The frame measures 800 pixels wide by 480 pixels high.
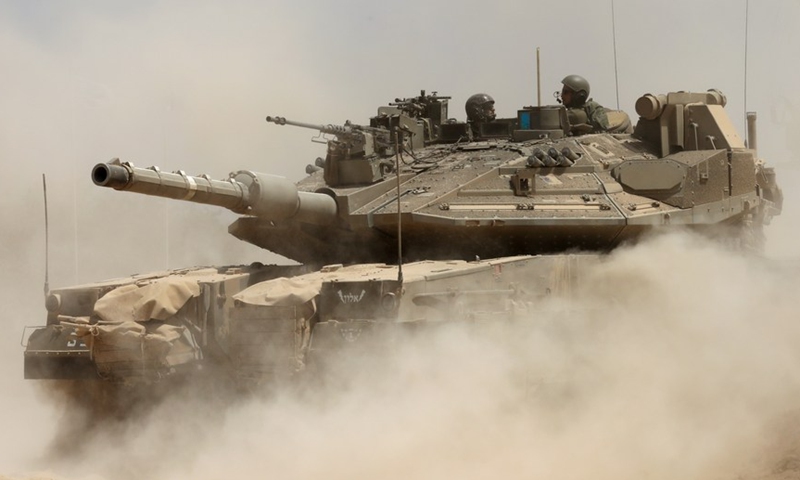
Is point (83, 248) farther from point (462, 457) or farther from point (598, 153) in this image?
point (462, 457)

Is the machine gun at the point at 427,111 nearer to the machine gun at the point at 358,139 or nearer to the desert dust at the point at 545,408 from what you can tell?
the machine gun at the point at 358,139

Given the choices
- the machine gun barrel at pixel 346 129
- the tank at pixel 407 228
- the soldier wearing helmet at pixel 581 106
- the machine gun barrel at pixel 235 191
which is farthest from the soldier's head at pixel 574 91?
the machine gun barrel at pixel 235 191

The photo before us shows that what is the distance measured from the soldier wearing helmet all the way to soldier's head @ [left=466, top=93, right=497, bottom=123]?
0.96 metres

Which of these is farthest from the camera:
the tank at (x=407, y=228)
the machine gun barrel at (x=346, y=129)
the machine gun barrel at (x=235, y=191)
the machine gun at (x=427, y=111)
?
the machine gun at (x=427, y=111)

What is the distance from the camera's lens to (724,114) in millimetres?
15719

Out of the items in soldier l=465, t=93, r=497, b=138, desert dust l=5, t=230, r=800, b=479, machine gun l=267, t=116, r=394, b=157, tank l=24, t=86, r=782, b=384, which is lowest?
desert dust l=5, t=230, r=800, b=479

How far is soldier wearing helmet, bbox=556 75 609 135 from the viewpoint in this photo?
16.1 meters

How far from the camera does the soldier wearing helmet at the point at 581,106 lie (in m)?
16.1

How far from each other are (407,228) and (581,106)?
4.14 meters

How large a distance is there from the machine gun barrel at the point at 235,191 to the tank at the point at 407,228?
2cm

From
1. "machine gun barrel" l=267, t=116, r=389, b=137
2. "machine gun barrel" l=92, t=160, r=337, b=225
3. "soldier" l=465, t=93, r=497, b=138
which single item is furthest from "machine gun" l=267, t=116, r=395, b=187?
"soldier" l=465, t=93, r=497, b=138

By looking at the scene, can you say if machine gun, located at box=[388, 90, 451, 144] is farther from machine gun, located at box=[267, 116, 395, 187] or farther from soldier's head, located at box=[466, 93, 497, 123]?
machine gun, located at box=[267, 116, 395, 187]

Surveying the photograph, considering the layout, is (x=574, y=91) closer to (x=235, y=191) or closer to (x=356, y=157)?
(x=356, y=157)

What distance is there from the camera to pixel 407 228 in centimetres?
1335
